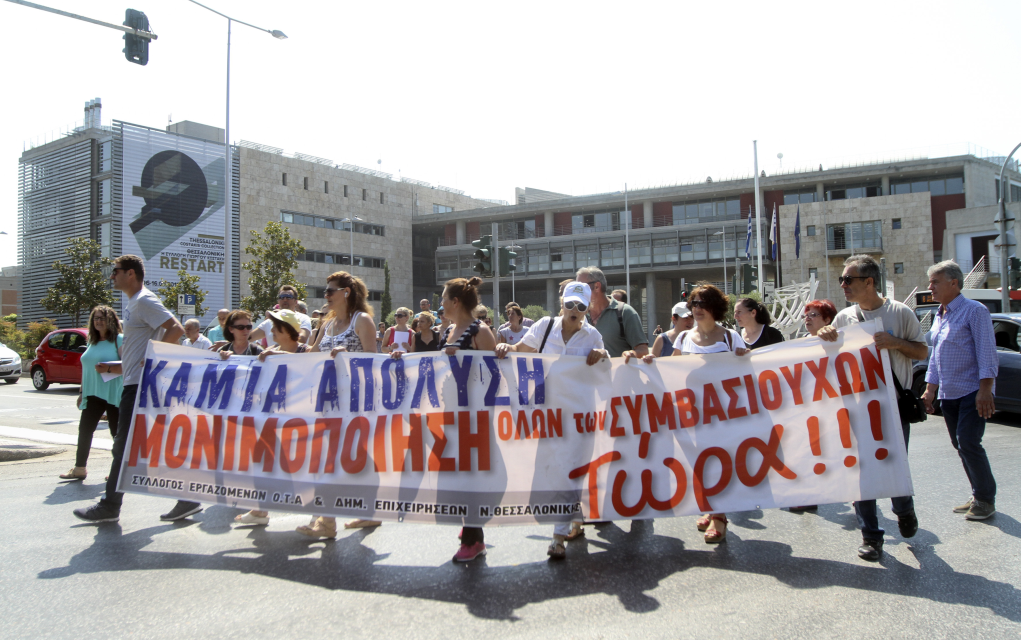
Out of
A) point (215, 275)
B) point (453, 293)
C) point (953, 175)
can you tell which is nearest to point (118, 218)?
point (215, 275)

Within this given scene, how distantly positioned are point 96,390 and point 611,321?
5122mm

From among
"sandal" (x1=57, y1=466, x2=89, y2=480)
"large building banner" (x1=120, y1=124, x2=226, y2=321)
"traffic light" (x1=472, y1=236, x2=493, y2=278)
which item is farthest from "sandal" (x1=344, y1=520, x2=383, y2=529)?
"large building banner" (x1=120, y1=124, x2=226, y2=321)

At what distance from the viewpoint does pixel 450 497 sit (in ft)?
14.3

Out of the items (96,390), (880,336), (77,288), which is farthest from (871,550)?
(77,288)

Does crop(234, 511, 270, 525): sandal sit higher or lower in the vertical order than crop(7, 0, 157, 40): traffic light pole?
lower

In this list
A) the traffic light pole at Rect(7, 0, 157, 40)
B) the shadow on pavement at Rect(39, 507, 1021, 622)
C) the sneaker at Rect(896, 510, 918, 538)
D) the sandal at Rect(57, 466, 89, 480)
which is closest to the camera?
the shadow on pavement at Rect(39, 507, 1021, 622)

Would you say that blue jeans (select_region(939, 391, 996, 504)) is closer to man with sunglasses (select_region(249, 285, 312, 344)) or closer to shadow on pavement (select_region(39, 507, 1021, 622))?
shadow on pavement (select_region(39, 507, 1021, 622))

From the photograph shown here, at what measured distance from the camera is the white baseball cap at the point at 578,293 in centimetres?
467

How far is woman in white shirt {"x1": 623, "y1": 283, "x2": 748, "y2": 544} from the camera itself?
4777 millimetres

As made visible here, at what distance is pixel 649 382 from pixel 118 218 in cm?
5505

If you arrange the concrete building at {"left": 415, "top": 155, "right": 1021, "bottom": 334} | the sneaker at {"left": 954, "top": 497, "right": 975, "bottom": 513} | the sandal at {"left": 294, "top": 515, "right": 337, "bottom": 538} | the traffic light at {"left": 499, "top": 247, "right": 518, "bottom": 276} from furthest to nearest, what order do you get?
the concrete building at {"left": 415, "top": 155, "right": 1021, "bottom": 334} → the traffic light at {"left": 499, "top": 247, "right": 518, "bottom": 276} → the sneaker at {"left": 954, "top": 497, "right": 975, "bottom": 513} → the sandal at {"left": 294, "top": 515, "right": 337, "bottom": 538}

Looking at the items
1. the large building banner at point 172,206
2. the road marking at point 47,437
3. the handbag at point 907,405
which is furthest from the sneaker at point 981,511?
the large building banner at point 172,206

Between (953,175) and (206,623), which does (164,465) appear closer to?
(206,623)

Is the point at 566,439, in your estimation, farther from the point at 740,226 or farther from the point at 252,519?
the point at 740,226
